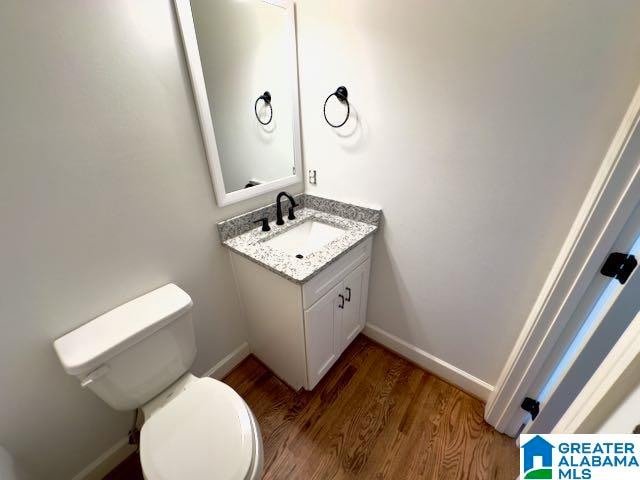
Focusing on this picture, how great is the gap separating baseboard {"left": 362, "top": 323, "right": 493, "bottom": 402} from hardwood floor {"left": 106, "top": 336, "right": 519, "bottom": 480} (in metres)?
0.04

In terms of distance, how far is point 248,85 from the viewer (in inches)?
50.6

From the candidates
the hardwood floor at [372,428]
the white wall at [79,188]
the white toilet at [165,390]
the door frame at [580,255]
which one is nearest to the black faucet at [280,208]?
the white wall at [79,188]

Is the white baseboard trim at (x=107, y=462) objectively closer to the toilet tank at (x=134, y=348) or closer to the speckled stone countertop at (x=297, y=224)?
the toilet tank at (x=134, y=348)

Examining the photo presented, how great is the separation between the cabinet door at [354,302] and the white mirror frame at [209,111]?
2.17 feet

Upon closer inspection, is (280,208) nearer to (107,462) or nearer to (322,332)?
(322,332)

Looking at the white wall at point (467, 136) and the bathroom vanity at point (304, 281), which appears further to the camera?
the bathroom vanity at point (304, 281)

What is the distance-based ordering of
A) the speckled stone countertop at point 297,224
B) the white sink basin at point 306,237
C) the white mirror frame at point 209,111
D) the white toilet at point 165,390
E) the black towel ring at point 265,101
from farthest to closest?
1. the white sink basin at point 306,237
2. the black towel ring at point 265,101
3. the speckled stone countertop at point 297,224
4. the white mirror frame at point 209,111
5. the white toilet at point 165,390

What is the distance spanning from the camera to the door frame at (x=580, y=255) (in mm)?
712

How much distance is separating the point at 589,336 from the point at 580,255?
276 millimetres

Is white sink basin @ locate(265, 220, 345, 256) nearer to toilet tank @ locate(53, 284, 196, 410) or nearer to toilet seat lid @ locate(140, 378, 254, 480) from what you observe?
toilet tank @ locate(53, 284, 196, 410)

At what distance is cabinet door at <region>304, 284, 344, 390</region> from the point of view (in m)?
1.18

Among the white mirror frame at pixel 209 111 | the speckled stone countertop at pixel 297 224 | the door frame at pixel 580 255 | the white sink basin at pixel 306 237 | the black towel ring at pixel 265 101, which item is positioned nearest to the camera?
the door frame at pixel 580 255

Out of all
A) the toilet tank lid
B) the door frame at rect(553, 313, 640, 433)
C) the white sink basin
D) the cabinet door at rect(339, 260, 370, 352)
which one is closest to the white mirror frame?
→ the white sink basin

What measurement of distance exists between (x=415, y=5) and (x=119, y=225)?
138 cm
